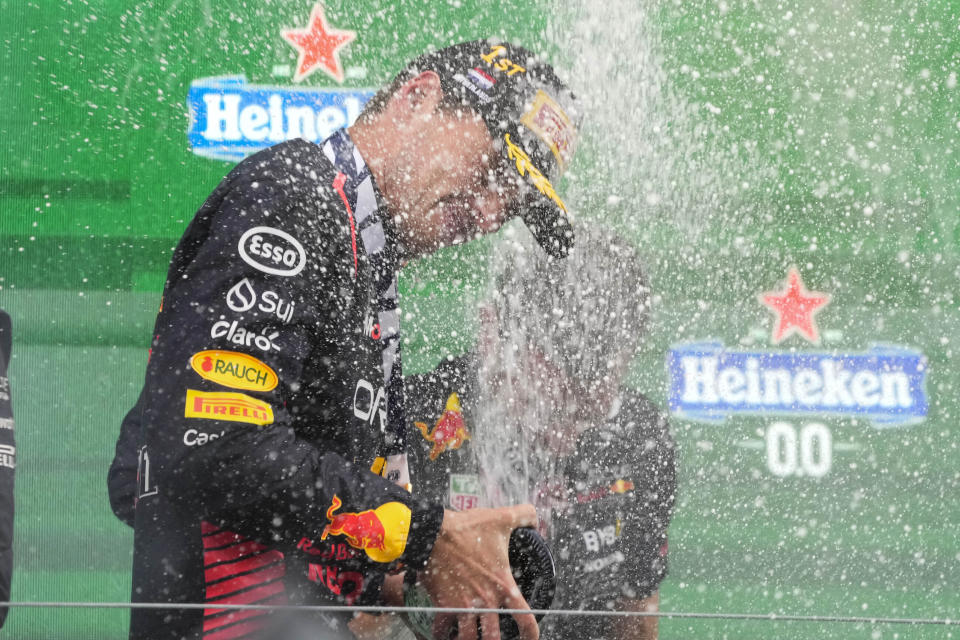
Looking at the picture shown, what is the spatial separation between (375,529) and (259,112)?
1.30 metres

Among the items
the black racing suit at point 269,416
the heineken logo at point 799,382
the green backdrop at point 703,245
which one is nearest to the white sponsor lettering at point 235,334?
the black racing suit at point 269,416

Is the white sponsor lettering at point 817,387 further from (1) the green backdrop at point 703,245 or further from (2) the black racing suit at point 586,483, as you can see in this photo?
(2) the black racing suit at point 586,483

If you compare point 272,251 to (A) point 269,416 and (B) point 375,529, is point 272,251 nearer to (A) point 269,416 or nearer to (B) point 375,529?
(A) point 269,416

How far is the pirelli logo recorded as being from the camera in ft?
2.26

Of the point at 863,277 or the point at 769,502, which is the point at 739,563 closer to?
the point at 769,502

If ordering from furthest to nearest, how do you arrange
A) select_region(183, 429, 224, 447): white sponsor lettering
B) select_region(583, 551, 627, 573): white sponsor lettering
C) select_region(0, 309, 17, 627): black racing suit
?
select_region(583, 551, 627, 573): white sponsor lettering → select_region(0, 309, 17, 627): black racing suit → select_region(183, 429, 224, 447): white sponsor lettering

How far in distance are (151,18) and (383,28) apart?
18.8 inches

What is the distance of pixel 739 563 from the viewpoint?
6.21 feet

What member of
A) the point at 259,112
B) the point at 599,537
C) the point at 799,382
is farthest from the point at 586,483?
the point at 259,112

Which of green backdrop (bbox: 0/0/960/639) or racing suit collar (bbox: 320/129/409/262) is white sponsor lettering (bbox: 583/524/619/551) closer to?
green backdrop (bbox: 0/0/960/639)

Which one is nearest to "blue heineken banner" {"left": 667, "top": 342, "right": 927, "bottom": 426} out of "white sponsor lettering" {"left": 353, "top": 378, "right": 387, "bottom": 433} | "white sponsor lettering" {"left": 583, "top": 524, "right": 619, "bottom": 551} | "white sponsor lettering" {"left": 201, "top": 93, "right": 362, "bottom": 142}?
"white sponsor lettering" {"left": 583, "top": 524, "right": 619, "bottom": 551}

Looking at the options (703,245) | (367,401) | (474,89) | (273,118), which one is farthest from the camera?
(703,245)

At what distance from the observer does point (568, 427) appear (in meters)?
1.70

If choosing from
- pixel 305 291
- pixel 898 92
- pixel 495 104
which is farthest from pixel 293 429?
pixel 898 92
